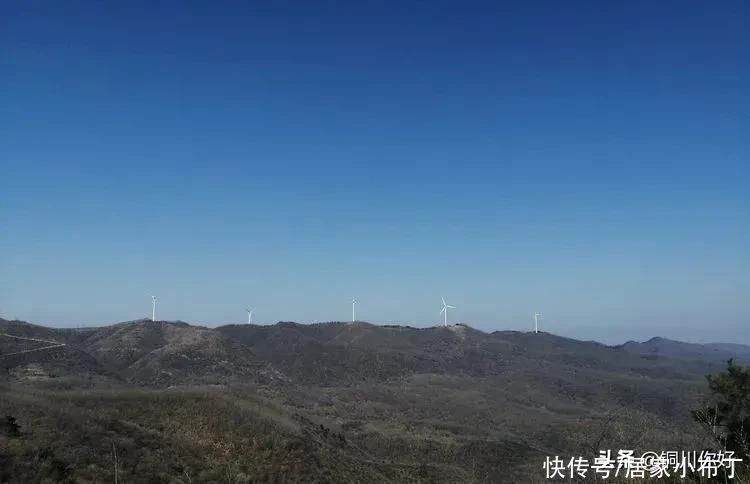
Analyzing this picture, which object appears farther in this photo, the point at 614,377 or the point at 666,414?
the point at 614,377

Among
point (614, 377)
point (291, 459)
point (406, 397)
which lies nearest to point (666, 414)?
point (614, 377)

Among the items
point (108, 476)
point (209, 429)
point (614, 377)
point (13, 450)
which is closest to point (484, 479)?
point (209, 429)

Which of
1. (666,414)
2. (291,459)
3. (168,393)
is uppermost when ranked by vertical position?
(168,393)

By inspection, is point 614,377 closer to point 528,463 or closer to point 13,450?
point 528,463

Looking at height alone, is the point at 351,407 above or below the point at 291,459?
below

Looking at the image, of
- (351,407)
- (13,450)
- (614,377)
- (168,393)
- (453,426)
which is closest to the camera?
(13,450)

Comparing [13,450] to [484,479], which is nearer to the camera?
[13,450]

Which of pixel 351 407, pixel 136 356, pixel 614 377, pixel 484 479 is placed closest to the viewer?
pixel 484 479

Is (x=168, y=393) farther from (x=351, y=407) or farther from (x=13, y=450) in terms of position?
(x=351, y=407)

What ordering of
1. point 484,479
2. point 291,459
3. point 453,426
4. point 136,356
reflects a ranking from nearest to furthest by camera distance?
1. point 291,459
2. point 484,479
3. point 453,426
4. point 136,356
